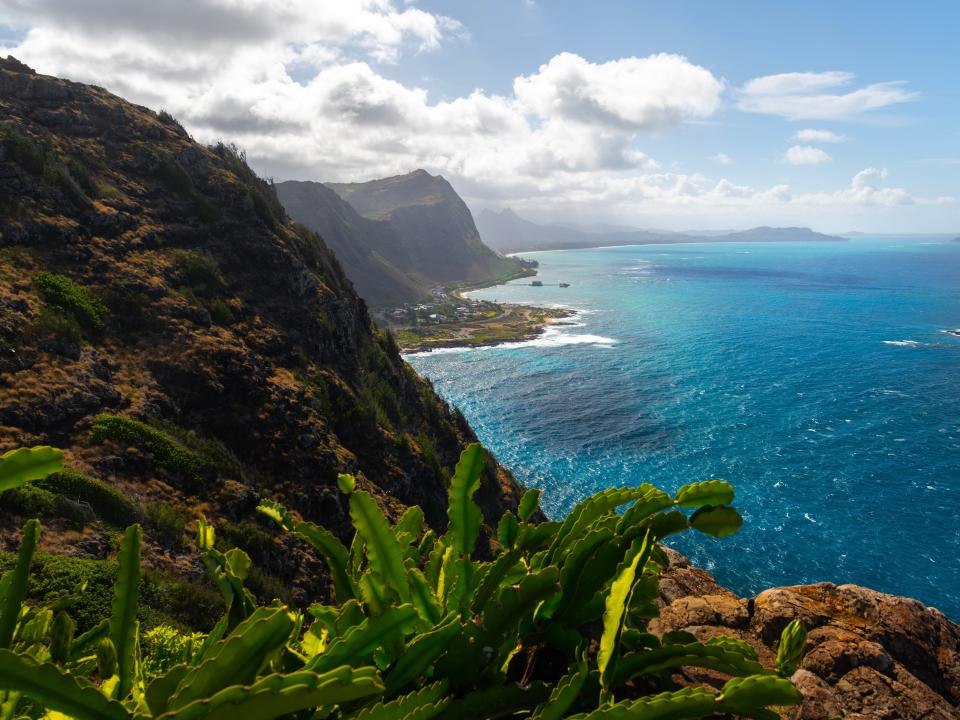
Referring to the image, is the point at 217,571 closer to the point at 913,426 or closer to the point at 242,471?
the point at 242,471

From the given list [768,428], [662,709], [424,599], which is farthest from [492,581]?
[768,428]

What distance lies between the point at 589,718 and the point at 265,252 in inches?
1802

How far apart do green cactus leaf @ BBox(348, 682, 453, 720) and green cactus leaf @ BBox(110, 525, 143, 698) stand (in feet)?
5.47

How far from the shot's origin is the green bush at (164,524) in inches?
Answer: 749

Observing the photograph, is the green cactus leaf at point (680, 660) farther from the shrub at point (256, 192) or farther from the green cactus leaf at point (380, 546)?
the shrub at point (256, 192)

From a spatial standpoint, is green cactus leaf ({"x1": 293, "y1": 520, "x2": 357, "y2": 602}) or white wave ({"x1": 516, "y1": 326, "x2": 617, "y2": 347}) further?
white wave ({"x1": 516, "y1": 326, "x2": 617, "y2": 347})

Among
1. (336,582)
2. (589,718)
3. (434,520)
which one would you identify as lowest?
(434,520)

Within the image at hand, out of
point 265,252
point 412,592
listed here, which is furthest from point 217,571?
point 265,252

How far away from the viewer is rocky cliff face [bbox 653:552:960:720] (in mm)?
5145

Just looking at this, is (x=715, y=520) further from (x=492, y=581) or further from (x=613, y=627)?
(x=492, y=581)

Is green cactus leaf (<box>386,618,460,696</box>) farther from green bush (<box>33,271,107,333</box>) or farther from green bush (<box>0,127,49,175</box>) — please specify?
green bush (<box>0,127,49,175</box>)

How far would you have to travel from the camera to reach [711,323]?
489 ft

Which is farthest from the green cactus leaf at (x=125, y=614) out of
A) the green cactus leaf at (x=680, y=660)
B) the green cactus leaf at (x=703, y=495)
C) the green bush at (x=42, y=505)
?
the green bush at (x=42, y=505)

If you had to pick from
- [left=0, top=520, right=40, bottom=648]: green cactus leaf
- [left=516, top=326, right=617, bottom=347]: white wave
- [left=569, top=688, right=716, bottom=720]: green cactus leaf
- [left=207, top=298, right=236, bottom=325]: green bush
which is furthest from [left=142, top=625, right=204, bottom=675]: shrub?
[left=516, top=326, right=617, bottom=347]: white wave
